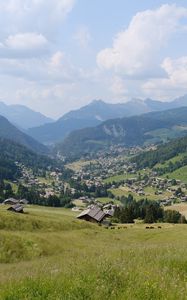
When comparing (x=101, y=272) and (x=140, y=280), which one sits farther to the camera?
(x=101, y=272)

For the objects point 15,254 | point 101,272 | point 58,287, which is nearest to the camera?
point 58,287

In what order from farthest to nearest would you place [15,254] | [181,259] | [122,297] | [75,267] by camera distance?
[15,254], [181,259], [75,267], [122,297]

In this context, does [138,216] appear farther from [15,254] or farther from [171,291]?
[171,291]

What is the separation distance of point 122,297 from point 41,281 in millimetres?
2031

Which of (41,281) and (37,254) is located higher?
(41,281)

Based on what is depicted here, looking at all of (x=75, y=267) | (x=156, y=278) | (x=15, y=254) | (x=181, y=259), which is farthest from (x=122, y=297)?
(x=15, y=254)

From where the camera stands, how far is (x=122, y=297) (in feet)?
27.8

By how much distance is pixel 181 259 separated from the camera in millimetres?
12289

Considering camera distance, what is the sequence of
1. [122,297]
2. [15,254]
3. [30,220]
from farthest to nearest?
1. [30,220]
2. [15,254]
3. [122,297]

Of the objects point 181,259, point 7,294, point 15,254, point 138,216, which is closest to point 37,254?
point 15,254

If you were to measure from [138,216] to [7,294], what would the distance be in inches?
5808

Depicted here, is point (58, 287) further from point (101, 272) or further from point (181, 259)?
point (181, 259)

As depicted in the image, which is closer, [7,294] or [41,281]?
[7,294]

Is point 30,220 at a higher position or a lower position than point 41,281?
lower
